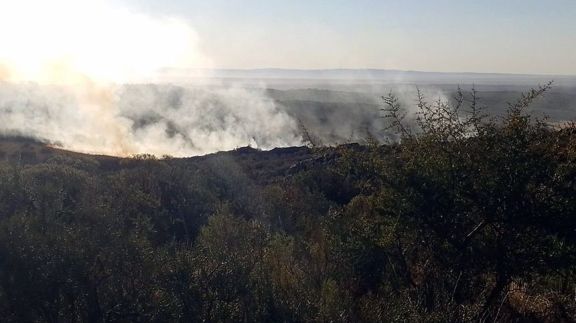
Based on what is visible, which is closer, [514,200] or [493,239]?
[514,200]

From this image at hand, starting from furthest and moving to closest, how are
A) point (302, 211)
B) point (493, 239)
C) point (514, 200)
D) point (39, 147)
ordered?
1. point (39, 147)
2. point (302, 211)
3. point (493, 239)
4. point (514, 200)

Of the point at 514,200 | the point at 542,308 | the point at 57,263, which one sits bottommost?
the point at 542,308

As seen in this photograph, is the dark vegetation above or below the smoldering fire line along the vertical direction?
above

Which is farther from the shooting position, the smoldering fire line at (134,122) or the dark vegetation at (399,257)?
the smoldering fire line at (134,122)

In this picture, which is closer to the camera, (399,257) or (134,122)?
(399,257)

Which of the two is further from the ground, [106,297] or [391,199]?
[391,199]

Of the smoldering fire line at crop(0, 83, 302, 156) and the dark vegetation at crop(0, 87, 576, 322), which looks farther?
the smoldering fire line at crop(0, 83, 302, 156)

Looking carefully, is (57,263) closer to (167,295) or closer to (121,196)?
(167,295)

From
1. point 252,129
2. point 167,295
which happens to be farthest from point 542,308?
point 252,129

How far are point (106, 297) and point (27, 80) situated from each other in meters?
92.4

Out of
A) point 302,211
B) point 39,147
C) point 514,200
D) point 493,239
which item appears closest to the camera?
point 514,200

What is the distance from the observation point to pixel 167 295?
13891 millimetres

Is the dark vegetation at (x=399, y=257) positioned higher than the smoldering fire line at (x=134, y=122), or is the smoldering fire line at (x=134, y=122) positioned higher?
the dark vegetation at (x=399, y=257)

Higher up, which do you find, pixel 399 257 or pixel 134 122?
pixel 399 257
